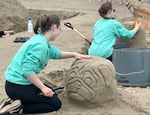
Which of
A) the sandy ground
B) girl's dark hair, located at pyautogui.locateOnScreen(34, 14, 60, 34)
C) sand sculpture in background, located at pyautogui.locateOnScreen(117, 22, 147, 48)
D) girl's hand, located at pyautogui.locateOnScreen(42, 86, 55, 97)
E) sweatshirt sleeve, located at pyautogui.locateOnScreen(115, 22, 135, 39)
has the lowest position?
the sandy ground

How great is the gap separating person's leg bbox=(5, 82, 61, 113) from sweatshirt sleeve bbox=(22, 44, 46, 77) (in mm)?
233

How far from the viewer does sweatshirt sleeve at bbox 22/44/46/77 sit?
468cm

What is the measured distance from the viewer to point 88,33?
9.61 metres

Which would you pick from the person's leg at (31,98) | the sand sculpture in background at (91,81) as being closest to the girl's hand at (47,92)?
the person's leg at (31,98)

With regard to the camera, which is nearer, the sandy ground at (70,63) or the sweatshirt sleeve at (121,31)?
the sandy ground at (70,63)

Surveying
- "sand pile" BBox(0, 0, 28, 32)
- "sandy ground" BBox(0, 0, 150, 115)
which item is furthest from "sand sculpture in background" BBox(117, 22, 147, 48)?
"sand pile" BBox(0, 0, 28, 32)

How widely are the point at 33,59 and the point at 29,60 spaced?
39 millimetres

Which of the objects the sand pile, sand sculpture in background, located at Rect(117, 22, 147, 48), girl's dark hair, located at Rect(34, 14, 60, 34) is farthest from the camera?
the sand pile


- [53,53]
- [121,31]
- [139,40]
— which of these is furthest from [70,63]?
[53,53]

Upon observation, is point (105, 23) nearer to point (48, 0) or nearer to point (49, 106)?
point (49, 106)

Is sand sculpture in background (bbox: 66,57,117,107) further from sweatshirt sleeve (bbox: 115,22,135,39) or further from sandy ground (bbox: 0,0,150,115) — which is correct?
sweatshirt sleeve (bbox: 115,22,135,39)

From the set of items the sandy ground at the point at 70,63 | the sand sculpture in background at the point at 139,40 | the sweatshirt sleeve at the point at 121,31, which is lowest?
the sandy ground at the point at 70,63

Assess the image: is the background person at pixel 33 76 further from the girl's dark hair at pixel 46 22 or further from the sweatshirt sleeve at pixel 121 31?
the sweatshirt sleeve at pixel 121 31

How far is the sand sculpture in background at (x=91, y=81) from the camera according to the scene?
5.09m
